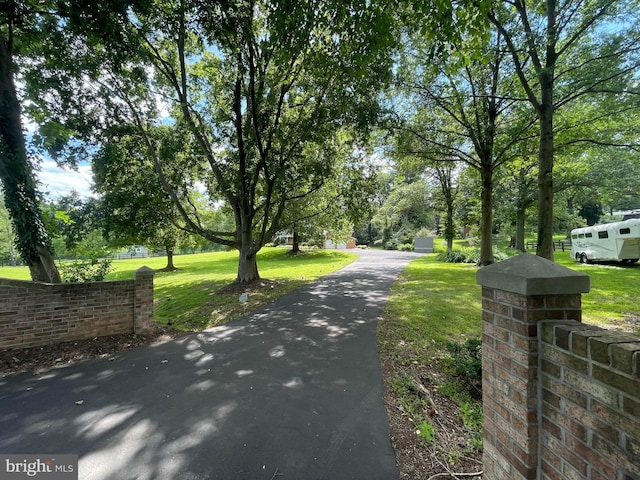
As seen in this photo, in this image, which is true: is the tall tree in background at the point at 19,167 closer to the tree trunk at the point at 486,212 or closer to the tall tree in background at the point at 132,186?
the tall tree in background at the point at 132,186

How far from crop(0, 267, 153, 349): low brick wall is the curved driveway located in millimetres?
995

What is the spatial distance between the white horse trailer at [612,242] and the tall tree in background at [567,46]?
858cm

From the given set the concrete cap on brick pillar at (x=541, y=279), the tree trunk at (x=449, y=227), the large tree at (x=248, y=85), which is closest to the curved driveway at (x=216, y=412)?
the concrete cap on brick pillar at (x=541, y=279)

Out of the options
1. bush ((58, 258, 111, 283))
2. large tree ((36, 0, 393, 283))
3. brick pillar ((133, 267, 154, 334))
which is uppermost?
large tree ((36, 0, 393, 283))

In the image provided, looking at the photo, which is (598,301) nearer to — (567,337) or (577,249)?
(567,337)

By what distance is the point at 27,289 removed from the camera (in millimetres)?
4680

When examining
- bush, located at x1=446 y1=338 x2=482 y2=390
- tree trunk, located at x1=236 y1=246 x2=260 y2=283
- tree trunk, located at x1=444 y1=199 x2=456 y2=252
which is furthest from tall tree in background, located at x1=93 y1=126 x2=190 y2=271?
tree trunk, located at x1=444 y1=199 x2=456 y2=252

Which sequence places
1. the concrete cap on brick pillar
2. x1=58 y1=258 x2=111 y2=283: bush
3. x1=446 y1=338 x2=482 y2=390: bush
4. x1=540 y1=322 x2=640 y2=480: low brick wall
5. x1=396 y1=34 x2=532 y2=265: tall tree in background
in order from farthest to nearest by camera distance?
x1=396 y1=34 x2=532 y2=265: tall tree in background < x1=58 y1=258 x2=111 y2=283: bush < x1=446 y1=338 x2=482 y2=390: bush < the concrete cap on brick pillar < x1=540 y1=322 x2=640 y2=480: low brick wall

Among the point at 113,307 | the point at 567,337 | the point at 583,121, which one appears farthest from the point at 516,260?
the point at 583,121

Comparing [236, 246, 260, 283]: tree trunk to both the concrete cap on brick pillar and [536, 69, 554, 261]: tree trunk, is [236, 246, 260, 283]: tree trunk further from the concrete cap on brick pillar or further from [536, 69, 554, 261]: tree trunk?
the concrete cap on brick pillar

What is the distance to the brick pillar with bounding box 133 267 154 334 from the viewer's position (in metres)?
5.49

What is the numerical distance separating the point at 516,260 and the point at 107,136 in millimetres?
9656

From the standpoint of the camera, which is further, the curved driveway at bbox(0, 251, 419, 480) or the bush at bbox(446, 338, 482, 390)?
the bush at bbox(446, 338, 482, 390)

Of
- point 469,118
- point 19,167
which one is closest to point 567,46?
point 469,118
